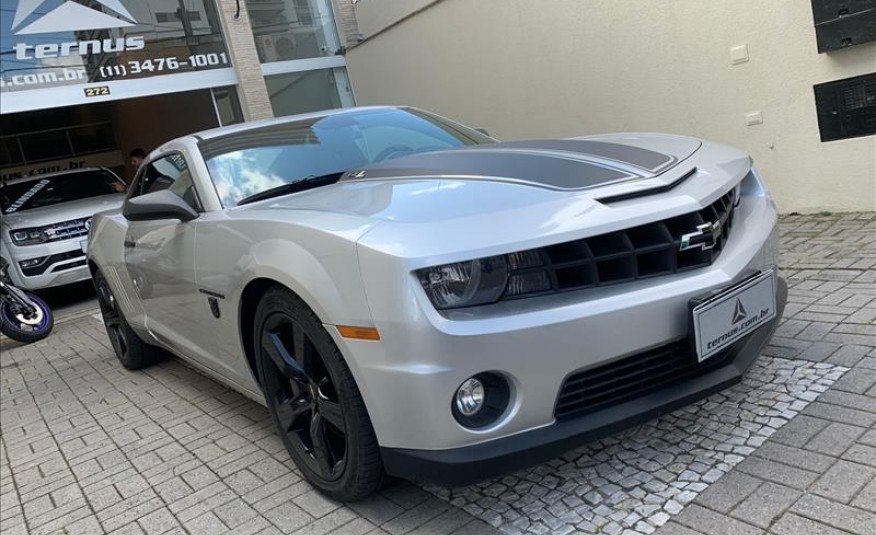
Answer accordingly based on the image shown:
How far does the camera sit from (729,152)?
2.95 meters

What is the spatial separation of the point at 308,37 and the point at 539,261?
11.0m

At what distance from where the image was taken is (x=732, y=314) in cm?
228

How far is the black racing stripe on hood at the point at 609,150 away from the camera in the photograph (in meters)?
2.59

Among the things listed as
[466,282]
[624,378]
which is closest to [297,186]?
[466,282]

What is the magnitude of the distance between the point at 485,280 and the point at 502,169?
0.64 meters

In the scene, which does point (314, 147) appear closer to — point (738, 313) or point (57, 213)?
point (738, 313)

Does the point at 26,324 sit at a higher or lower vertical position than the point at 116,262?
lower

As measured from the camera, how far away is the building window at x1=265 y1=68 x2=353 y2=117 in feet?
39.0

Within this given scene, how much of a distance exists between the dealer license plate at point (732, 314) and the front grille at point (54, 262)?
8396 mm

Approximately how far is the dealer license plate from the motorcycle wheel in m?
6.85

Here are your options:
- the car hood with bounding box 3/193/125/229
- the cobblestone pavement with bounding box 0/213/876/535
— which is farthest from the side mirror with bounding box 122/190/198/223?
the car hood with bounding box 3/193/125/229

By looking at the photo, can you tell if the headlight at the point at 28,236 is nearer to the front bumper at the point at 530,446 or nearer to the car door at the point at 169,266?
the car door at the point at 169,266

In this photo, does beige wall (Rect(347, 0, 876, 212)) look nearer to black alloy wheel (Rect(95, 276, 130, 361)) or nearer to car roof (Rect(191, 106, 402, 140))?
car roof (Rect(191, 106, 402, 140))

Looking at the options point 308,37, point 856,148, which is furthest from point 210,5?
point 856,148
